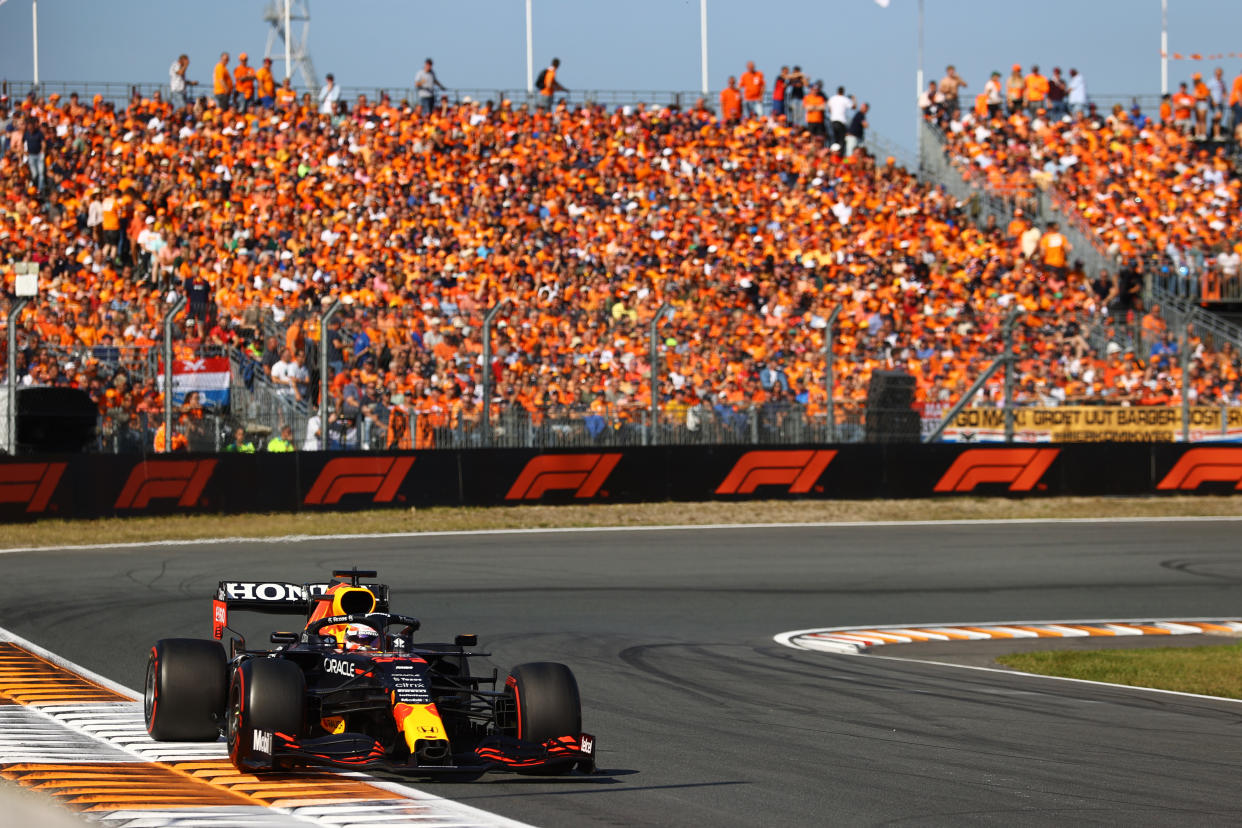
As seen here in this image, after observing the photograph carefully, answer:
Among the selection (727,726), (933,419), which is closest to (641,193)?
(933,419)

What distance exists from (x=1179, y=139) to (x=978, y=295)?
924 centimetres

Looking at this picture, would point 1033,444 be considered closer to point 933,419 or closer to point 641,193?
point 933,419

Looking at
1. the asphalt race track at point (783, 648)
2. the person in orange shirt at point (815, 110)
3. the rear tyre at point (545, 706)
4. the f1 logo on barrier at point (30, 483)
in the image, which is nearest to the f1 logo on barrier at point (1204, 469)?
the asphalt race track at point (783, 648)

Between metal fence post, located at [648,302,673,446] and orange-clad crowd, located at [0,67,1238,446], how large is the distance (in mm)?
147

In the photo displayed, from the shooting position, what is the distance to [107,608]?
1392cm

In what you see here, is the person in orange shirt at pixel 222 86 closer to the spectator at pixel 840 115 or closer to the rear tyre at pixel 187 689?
the spectator at pixel 840 115

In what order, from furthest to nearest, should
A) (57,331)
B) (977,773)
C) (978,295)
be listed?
(978,295) → (57,331) → (977,773)

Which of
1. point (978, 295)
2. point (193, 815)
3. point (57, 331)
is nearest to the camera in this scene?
point (193, 815)

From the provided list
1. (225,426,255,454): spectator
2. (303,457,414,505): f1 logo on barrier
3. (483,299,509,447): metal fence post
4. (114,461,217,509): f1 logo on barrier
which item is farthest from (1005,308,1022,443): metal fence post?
(114,461,217,509): f1 logo on barrier

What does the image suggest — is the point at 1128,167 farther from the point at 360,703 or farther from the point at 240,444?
the point at 360,703

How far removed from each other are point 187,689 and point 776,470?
16.9 m

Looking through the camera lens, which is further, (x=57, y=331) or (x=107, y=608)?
(x=57, y=331)

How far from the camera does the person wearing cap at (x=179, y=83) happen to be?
31781mm

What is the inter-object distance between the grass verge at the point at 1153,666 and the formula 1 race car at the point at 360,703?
496 centimetres
